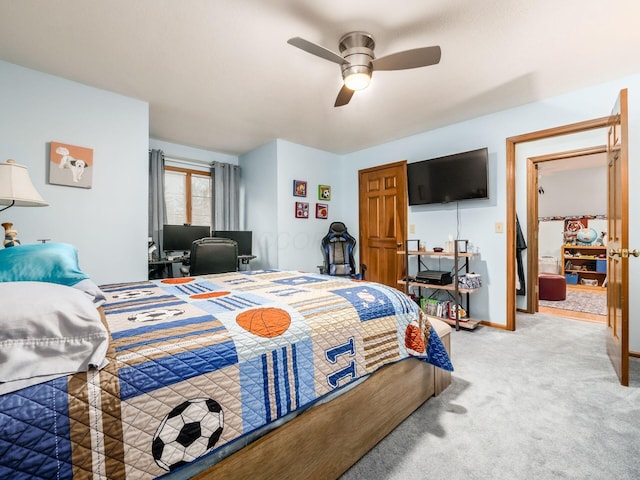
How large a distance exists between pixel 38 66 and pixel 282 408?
11.1 ft

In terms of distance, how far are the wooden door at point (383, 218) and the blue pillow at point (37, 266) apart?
12.6 feet

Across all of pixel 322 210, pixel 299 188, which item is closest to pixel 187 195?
pixel 299 188

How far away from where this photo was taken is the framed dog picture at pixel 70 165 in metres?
2.60

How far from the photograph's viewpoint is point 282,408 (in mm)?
1032

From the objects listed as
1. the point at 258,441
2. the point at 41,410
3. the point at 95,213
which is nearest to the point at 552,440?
the point at 258,441

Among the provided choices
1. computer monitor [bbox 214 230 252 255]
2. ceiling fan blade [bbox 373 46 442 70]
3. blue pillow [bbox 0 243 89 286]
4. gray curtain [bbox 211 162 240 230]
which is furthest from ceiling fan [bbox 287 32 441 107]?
gray curtain [bbox 211 162 240 230]

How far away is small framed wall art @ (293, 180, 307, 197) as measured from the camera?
450 centimetres

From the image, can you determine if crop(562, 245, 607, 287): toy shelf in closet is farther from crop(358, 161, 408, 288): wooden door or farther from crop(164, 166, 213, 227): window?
crop(164, 166, 213, 227): window

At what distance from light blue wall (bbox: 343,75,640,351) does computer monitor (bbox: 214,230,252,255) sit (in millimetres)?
2360

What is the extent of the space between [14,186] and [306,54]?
225cm

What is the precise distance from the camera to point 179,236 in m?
4.14

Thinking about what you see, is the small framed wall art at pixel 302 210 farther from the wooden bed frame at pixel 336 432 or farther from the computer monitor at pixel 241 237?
the wooden bed frame at pixel 336 432

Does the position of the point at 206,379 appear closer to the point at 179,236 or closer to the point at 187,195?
the point at 179,236

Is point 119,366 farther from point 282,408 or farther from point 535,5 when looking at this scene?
point 535,5
